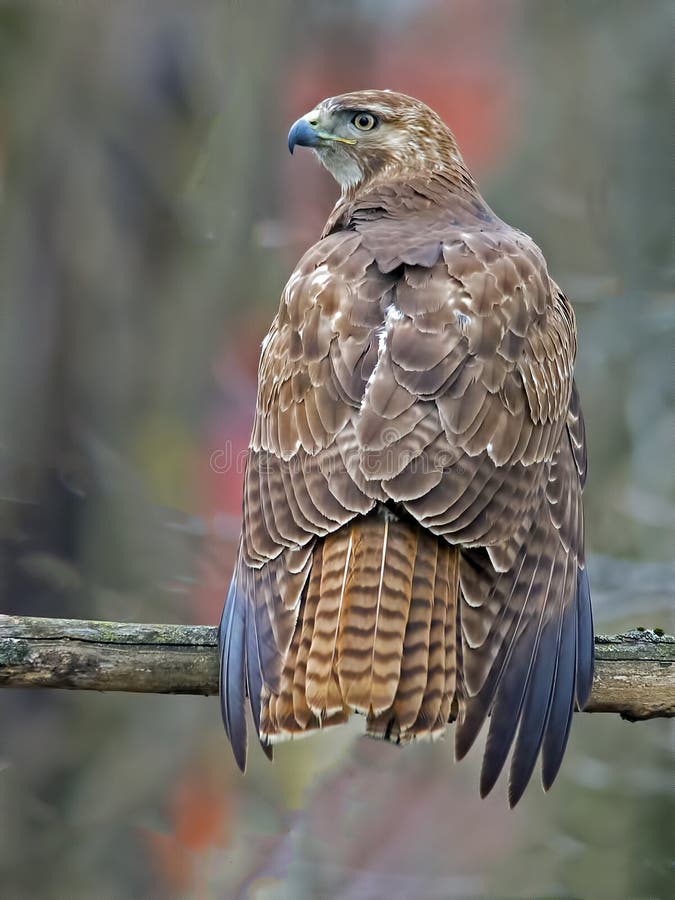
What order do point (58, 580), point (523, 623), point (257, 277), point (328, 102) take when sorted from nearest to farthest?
point (523, 623), point (328, 102), point (58, 580), point (257, 277)

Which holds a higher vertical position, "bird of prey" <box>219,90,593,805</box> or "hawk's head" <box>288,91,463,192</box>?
"hawk's head" <box>288,91,463,192</box>

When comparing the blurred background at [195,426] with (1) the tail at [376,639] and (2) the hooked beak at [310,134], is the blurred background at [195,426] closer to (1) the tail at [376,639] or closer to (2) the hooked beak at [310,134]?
(2) the hooked beak at [310,134]

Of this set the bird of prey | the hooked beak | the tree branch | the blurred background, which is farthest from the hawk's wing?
the blurred background

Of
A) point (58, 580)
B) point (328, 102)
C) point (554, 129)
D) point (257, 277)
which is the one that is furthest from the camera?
point (554, 129)

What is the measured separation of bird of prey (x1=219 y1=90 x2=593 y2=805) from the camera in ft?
11.0

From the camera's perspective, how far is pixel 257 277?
700 cm

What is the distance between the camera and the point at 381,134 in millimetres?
5137

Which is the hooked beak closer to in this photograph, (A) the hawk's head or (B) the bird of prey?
(A) the hawk's head

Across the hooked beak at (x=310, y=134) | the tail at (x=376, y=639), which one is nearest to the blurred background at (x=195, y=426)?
the hooked beak at (x=310, y=134)

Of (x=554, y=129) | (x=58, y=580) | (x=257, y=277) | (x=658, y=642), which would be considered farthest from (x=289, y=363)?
(x=554, y=129)

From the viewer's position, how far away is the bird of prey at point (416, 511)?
3.34 metres

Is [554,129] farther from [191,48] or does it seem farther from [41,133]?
[41,133]

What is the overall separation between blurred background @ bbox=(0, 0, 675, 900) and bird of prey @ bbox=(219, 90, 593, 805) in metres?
2.44

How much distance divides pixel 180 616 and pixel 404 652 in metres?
3.37
